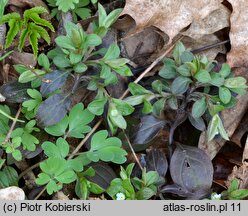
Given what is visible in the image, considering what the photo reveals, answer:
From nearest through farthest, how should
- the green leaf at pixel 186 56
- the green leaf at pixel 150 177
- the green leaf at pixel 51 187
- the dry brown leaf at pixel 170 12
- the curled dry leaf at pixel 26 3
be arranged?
the green leaf at pixel 51 187 → the green leaf at pixel 150 177 → the green leaf at pixel 186 56 → the dry brown leaf at pixel 170 12 → the curled dry leaf at pixel 26 3

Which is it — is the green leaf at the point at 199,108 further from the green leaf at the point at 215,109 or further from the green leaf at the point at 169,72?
the green leaf at the point at 169,72

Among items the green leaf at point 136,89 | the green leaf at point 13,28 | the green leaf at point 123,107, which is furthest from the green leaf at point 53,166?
the green leaf at point 13,28

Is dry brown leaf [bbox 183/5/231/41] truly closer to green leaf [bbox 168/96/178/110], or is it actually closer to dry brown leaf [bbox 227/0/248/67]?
dry brown leaf [bbox 227/0/248/67]

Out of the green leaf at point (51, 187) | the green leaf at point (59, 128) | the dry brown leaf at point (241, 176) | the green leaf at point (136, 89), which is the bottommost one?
the dry brown leaf at point (241, 176)

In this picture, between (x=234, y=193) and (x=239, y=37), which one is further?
(x=239, y=37)

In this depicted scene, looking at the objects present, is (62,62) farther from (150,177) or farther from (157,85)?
(150,177)

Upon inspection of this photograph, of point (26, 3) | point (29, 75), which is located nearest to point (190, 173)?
point (29, 75)
